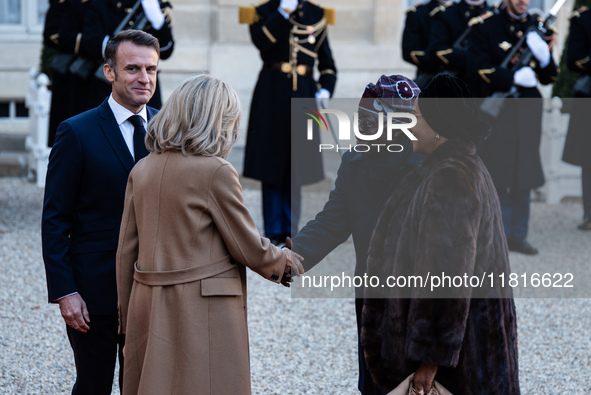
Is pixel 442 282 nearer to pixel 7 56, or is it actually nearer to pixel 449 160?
pixel 449 160

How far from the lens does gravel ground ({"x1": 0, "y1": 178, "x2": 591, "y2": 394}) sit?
14.6ft

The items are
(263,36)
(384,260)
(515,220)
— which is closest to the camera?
(384,260)

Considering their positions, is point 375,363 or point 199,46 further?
point 199,46

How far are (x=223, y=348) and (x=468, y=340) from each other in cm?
73

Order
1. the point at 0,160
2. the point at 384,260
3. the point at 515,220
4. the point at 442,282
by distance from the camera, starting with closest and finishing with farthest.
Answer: the point at 442,282 < the point at 384,260 < the point at 515,220 < the point at 0,160

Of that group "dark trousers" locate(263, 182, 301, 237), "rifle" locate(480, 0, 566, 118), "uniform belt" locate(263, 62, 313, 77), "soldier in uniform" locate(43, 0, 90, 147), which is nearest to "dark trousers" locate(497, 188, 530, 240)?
"rifle" locate(480, 0, 566, 118)

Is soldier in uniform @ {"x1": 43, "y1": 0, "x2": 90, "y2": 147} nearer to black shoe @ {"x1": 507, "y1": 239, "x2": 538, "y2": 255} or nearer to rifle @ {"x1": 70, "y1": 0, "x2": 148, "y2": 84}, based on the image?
rifle @ {"x1": 70, "y1": 0, "x2": 148, "y2": 84}

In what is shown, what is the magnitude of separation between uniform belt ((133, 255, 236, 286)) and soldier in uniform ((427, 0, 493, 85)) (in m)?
5.21

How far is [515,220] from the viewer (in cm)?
746

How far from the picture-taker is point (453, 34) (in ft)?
25.9

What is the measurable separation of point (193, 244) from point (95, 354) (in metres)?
0.68

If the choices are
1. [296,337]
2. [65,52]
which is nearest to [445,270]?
[296,337]

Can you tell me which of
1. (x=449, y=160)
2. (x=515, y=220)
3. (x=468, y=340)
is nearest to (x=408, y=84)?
(x=449, y=160)

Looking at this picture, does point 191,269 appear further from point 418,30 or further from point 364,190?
point 418,30
